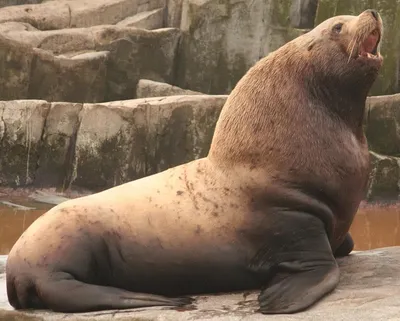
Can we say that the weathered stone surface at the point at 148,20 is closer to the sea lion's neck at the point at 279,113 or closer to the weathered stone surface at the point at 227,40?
the weathered stone surface at the point at 227,40

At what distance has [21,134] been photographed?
11.2 m

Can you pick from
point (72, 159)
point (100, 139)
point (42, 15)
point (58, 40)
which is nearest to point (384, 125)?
point (100, 139)

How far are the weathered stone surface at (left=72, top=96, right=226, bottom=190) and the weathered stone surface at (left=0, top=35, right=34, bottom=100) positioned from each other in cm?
268

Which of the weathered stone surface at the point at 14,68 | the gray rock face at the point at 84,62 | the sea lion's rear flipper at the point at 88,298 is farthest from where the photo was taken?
the gray rock face at the point at 84,62

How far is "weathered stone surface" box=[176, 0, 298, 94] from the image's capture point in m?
15.0

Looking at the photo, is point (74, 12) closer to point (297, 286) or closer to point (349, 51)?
point (349, 51)

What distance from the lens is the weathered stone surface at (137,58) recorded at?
566 inches

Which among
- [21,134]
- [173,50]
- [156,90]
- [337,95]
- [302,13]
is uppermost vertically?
[337,95]

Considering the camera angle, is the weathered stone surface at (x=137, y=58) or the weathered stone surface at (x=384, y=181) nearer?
the weathered stone surface at (x=384, y=181)

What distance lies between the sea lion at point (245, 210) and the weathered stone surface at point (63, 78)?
30.2 feet

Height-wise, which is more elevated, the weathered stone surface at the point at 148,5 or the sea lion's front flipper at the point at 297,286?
the sea lion's front flipper at the point at 297,286

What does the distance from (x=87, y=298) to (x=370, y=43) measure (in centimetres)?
185

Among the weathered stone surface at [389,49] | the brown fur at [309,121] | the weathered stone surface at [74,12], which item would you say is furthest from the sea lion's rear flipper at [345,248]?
the weathered stone surface at [74,12]

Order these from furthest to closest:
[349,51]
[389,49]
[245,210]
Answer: [389,49] → [349,51] → [245,210]
